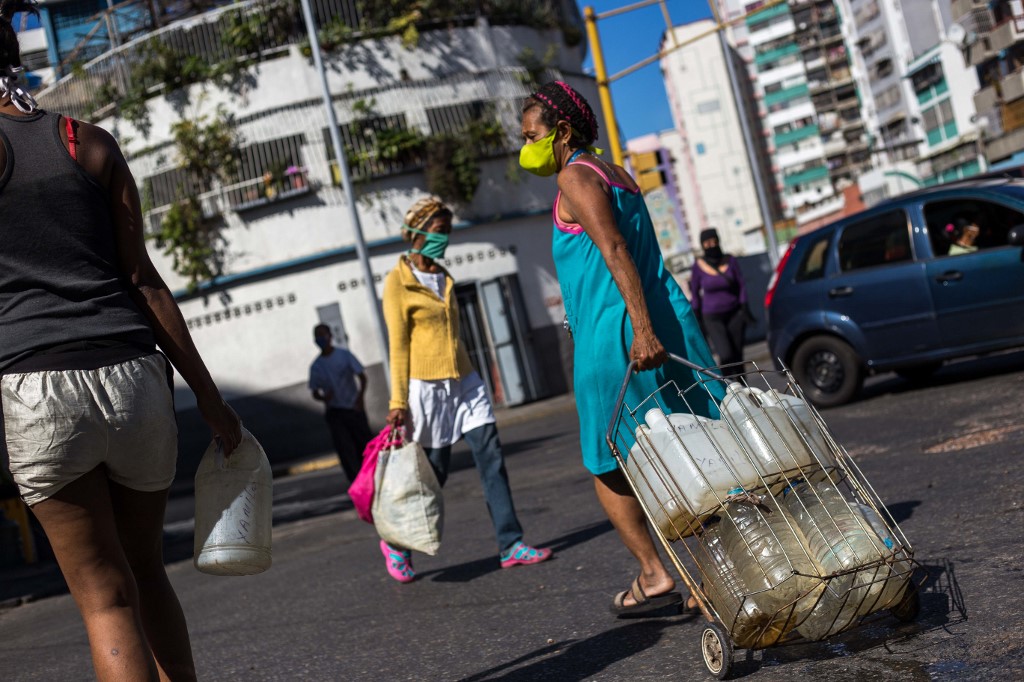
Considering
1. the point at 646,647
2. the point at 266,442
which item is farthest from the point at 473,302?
the point at 646,647

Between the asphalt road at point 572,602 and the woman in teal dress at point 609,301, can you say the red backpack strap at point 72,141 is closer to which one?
the woman in teal dress at point 609,301

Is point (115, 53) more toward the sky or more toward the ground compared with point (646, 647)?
more toward the sky

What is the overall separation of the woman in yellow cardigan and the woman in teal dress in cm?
215

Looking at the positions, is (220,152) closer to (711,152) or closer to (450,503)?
(450,503)

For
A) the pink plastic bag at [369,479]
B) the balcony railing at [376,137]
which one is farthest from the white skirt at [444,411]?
the balcony railing at [376,137]

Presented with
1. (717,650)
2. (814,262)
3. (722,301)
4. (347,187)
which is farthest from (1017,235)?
(347,187)

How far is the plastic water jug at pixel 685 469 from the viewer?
3.63 m

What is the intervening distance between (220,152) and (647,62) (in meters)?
9.69

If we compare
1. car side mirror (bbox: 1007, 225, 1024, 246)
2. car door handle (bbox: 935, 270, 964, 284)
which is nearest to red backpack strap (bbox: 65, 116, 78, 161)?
→ car side mirror (bbox: 1007, 225, 1024, 246)

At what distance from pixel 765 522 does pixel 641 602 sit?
3.93 feet

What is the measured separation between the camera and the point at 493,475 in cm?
664

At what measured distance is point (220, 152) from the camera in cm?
2631

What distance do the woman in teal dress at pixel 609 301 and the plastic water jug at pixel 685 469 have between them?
32 centimetres

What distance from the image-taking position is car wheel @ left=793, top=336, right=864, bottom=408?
10.9 m
